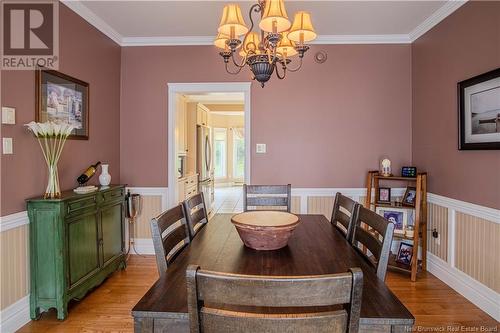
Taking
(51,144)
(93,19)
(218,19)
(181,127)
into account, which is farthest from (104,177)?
(218,19)

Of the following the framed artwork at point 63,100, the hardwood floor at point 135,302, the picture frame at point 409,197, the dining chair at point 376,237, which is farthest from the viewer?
the picture frame at point 409,197

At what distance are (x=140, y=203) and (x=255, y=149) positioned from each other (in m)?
1.59

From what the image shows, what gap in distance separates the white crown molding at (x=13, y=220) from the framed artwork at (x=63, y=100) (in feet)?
2.45

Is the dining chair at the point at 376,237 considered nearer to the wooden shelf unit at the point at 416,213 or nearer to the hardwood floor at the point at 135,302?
the hardwood floor at the point at 135,302

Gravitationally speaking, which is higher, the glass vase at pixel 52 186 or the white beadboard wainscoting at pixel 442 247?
the glass vase at pixel 52 186

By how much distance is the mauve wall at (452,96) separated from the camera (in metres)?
2.42

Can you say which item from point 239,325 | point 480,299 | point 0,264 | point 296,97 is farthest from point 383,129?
point 0,264

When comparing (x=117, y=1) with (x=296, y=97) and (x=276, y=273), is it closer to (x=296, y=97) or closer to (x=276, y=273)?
(x=296, y=97)

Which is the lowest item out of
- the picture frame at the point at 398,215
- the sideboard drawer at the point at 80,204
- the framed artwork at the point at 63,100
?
the picture frame at the point at 398,215

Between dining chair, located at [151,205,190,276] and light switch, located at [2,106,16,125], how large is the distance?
1.45 meters

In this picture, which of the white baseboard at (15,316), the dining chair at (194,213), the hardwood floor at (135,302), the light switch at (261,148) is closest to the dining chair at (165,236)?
the dining chair at (194,213)

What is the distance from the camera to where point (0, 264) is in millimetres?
2070

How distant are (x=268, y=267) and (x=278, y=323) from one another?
1.89 feet

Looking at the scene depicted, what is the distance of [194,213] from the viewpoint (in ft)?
6.64
